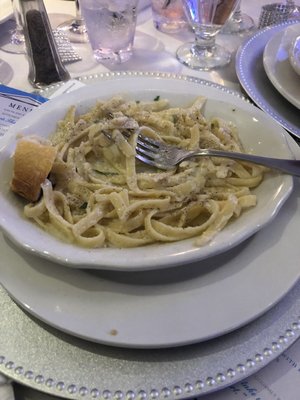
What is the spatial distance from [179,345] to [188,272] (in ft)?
0.45

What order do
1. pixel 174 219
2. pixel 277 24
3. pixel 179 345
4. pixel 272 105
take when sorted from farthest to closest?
pixel 277 24 < pixel 272 105 < pixel 174 219 < pixel 179 345

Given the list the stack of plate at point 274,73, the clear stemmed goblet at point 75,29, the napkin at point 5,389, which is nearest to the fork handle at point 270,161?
the stack of plate at point 274,73

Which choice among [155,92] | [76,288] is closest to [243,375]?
[76,288]

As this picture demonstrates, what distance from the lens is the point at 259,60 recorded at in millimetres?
1346

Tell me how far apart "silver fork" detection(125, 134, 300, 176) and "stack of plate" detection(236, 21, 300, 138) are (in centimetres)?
26

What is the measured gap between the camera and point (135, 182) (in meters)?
0.88

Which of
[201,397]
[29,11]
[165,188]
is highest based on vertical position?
[29,11]

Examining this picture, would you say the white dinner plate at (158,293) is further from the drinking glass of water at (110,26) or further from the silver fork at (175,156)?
the drinking glass of water at (110,26)

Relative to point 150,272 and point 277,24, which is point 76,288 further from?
point 277,24

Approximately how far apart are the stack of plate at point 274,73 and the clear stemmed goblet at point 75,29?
1.86 feet

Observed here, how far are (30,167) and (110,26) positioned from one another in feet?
2.50

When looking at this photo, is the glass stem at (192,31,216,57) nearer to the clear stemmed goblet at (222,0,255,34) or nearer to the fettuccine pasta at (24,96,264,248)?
the clear stemmed goblet at (222,0,255,34)

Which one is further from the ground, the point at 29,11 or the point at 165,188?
the point at 29,11

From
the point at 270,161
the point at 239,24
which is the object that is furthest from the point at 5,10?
the point at 270,161
